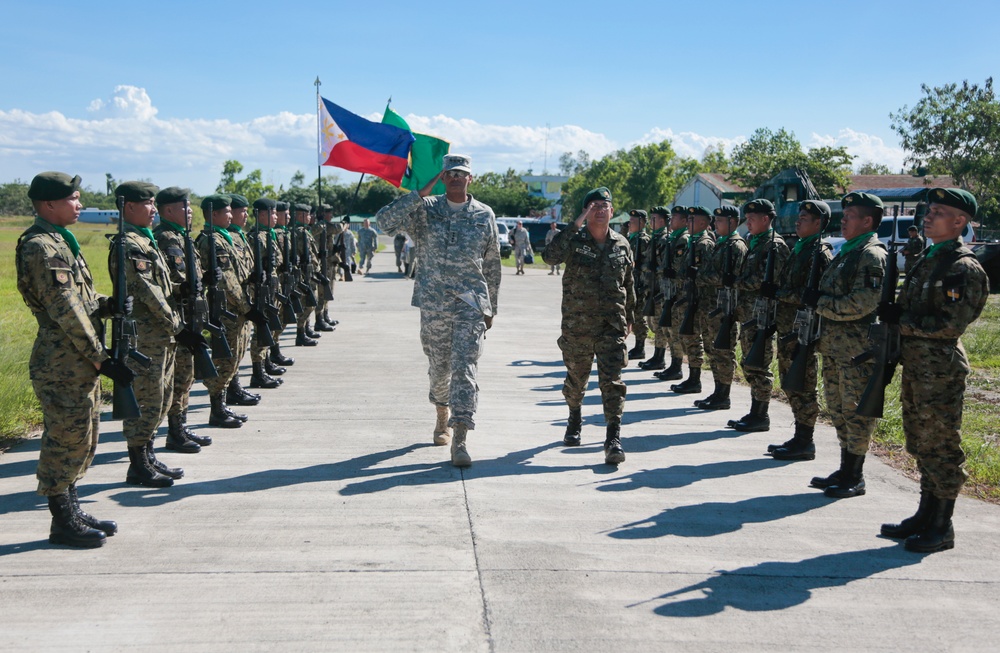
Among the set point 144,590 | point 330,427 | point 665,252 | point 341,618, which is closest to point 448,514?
point 341,618

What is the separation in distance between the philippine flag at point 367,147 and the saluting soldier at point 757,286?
4122 mm

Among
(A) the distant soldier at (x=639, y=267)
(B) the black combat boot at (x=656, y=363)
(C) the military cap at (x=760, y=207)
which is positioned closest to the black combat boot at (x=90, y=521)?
→ (C) the military cap at (x=760, y=207)

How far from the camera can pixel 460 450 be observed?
234 inches

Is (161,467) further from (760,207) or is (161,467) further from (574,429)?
(760,207)

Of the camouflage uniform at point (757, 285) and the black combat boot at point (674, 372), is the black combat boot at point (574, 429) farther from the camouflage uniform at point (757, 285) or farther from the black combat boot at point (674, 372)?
the black combat boot at point (674, 372)

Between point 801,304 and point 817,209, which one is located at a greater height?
point 817,209

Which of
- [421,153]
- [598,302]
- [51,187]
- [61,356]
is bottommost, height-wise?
[61,356]

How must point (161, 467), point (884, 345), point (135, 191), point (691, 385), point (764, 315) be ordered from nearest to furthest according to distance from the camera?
1. point (884, 345)
2. point (135, 191)
3. point (161, 467)
4. point (764, 315)
5. point (691, 385)

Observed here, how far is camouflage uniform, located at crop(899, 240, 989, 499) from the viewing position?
14.7ft

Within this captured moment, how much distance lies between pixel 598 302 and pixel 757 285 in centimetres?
200

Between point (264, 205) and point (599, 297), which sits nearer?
point (599, 297)

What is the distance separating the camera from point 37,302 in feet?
14.0

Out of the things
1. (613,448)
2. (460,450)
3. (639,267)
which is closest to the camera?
(460,450)

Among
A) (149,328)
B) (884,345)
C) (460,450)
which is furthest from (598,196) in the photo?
(149,328)
